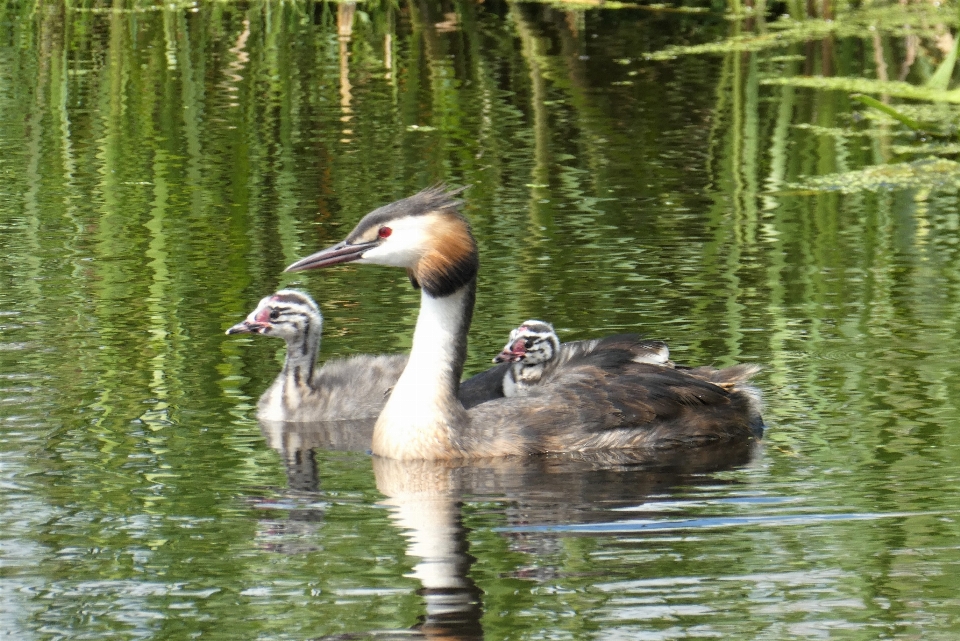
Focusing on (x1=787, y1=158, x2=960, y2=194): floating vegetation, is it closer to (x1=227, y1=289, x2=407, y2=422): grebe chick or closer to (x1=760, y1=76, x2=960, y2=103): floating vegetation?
(x1=760, y1=76, x2=960, y2=103): floating vegetation

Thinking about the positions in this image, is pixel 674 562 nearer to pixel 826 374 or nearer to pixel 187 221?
pixel 826 374

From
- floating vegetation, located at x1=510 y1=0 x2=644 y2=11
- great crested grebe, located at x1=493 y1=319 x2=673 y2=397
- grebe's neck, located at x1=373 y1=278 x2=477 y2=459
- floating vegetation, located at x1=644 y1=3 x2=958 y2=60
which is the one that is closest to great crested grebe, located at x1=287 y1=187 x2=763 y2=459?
grebe's neck, located at x1=373 y1=278 x2=477 y2=459

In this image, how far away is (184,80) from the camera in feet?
44.9

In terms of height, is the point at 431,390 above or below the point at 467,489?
above

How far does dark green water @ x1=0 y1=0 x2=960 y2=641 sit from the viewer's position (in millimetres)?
4723

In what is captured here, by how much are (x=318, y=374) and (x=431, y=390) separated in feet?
3.53

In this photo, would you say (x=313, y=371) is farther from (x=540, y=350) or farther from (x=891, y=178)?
(x=891, y=178)

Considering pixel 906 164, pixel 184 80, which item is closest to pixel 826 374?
pixel 906 164

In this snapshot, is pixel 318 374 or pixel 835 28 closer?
pixel 318 374

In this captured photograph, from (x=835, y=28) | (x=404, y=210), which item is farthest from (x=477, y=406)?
(x=835, y=28)

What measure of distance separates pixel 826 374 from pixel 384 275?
8.80 ft

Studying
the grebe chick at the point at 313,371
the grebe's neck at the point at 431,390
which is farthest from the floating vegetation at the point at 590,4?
the grebe's neck at the point at 431,390

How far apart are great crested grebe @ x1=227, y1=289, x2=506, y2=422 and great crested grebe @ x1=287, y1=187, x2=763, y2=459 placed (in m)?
0.62

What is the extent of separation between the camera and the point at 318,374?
24.7 ft
